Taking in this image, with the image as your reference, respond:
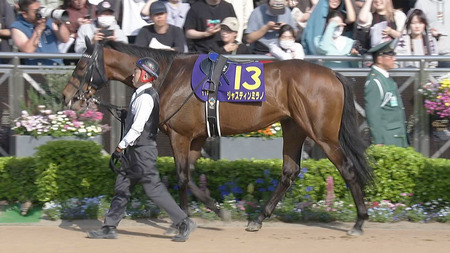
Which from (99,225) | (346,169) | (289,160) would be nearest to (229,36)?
(289,160)

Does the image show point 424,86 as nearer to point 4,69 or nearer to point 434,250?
point 434,250

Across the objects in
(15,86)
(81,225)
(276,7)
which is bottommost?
(81,225)

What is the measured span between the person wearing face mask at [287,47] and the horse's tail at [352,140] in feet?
5.38

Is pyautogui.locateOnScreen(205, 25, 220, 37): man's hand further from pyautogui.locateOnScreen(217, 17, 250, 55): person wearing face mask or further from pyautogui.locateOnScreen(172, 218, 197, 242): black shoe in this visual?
pyautogui.locateOnScreen(172, 218, 197, 242): black shoe

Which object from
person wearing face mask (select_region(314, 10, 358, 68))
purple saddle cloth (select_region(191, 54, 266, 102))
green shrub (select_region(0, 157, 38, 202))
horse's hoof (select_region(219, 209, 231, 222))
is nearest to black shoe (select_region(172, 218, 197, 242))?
horse's hoof (select_region(219, 209, 231, 222))

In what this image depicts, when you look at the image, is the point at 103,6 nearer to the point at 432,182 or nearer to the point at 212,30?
the point at 212,30

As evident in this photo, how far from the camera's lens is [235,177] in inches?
397

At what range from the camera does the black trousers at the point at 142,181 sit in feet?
27.8

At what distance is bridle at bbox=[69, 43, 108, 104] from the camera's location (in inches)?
357

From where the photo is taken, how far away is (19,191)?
32.8 feet

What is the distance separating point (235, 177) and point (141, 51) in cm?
191

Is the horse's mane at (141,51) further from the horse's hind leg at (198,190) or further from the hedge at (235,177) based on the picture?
the hedge at (235,177)

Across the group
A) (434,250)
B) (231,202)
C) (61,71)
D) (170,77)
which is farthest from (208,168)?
(434,250)

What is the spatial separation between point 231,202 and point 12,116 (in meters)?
2.86
